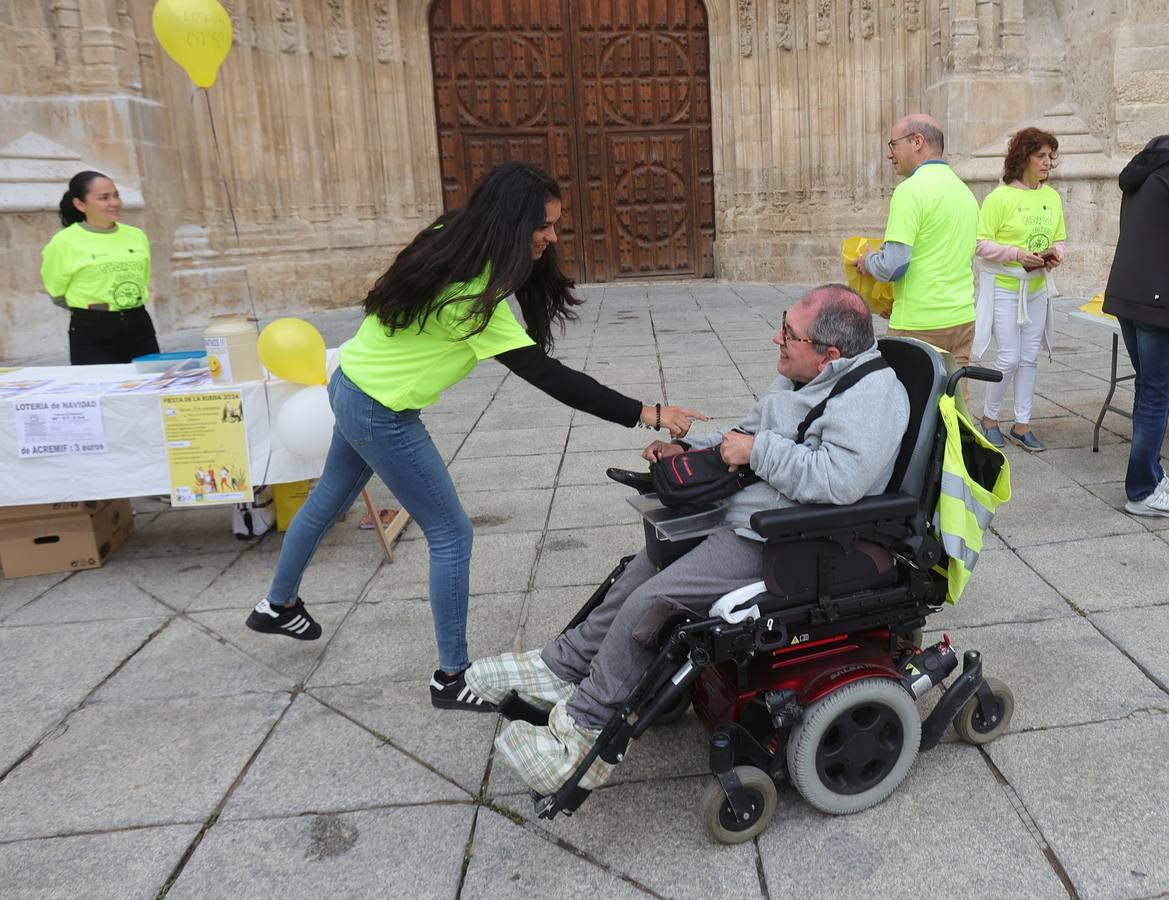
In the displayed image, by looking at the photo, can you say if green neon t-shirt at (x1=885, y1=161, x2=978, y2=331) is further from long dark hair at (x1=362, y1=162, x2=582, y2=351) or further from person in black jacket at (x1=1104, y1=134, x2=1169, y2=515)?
long dark hair at (x1=362, y1=162, x2=582, y2=351)

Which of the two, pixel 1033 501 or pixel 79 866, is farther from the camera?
pixel 1033 501

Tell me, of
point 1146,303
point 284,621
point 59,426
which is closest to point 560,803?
point 284,621

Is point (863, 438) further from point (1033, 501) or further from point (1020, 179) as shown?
point (1020, 179)

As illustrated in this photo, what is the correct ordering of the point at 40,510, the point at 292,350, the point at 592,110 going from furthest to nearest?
the point at 592,110
the point at 40,510
the point at 292,350

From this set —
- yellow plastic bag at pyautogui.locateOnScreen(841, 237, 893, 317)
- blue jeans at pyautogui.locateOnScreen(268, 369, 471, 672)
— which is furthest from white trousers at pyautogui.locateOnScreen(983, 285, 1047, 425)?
blue jeans at pyautogui.locateOnScreen(268, 369, 471, 672)

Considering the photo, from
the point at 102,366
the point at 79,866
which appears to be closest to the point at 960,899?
the point at 79,866

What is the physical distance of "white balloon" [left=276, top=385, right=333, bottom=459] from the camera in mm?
4125

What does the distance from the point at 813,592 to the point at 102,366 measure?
3.99 m

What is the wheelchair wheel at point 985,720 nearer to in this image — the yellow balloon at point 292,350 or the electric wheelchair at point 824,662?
the electric wheelchair at point 824,662

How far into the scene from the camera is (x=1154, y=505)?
4266 millimetres

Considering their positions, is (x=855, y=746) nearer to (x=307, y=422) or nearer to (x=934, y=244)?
(x=307, y=422)

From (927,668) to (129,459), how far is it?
3.44 metres

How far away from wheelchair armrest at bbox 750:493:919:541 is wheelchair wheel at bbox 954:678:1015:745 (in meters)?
0.63

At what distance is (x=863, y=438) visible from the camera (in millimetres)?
2285
